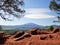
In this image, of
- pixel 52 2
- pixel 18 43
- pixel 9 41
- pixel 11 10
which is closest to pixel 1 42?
pixel 9 41

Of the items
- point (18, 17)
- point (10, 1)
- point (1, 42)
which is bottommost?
point (1, 42)

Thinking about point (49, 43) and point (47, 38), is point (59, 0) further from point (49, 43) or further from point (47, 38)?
point (49, 43)

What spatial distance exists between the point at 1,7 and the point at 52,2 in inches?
586

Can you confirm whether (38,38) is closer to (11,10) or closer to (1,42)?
(1,42)

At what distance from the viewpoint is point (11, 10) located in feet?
104

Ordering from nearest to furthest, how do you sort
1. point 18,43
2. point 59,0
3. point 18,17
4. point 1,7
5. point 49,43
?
point 49,43, point 18,43, point 1,7, point 18,17, point 59,0

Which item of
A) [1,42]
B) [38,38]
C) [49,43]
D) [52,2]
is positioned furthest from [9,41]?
[52,2]

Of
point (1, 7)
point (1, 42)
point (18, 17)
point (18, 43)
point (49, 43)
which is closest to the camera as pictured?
point (49, 43)

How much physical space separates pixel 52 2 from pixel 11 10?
1314cm

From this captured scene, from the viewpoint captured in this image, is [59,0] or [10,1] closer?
[10,1]

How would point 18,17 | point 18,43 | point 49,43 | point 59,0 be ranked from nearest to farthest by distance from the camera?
point 49,43
point 18,43
point 18,17
point 59,0

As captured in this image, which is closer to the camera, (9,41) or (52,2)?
(9,41)

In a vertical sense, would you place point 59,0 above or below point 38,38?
above

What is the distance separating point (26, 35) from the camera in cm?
2834
